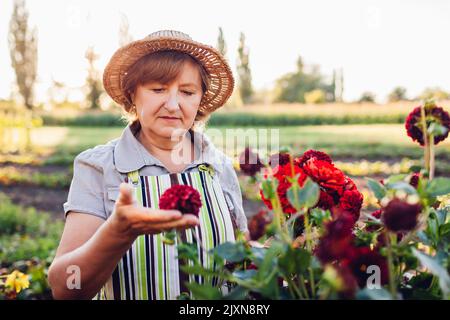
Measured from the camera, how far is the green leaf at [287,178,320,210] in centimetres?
60

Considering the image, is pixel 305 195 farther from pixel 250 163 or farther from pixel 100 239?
pixel 100 239

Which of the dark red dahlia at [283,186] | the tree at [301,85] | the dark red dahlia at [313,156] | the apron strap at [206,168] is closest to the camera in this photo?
the dark red dahlia at [283,186]

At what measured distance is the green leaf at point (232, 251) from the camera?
0.60 m

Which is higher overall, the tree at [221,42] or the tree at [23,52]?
the tree at [23,52]

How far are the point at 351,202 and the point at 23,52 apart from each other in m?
28.4

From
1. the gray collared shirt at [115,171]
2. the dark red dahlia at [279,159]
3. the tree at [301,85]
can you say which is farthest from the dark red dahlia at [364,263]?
the tree at [301,85]

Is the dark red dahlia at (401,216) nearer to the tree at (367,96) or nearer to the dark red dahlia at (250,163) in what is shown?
the dark red dahlia at (250,163)

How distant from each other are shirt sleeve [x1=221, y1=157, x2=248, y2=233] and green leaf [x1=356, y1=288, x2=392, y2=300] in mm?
896

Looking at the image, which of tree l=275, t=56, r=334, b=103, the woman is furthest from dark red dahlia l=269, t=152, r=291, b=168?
tree l=275, t=56, r=334, b=103

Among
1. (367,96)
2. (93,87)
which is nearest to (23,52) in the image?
(93,87)

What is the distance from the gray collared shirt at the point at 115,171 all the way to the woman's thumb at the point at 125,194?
0.54 metres

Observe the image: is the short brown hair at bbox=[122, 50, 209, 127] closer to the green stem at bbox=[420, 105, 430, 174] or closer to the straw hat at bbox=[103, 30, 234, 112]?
the straw hat at bbox=[103, 30, 234, 112]

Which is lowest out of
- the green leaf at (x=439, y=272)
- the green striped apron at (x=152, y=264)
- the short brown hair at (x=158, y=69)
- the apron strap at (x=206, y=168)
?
the green striped apron at (x=152, y=264)
